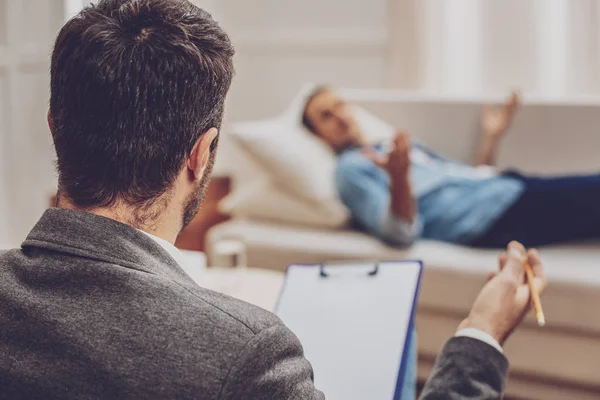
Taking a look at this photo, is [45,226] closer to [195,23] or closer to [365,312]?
[195,23]

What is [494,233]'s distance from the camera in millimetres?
2348

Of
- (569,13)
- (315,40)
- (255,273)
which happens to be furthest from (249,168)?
(255,273)

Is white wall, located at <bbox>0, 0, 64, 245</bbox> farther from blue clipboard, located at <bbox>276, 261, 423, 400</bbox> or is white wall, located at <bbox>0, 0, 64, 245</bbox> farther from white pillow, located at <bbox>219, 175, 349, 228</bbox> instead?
blue clipboard, located at <bbox>276, 261, 423, 400</bbox>

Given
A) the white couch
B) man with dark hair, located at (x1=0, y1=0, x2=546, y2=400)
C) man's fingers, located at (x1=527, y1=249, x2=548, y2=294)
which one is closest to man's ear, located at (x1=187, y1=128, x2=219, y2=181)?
man with dark hair, located at (x1=0, y1=0, x2=546, y2=400)

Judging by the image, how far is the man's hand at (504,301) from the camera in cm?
99

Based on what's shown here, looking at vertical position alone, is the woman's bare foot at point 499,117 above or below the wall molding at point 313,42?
below

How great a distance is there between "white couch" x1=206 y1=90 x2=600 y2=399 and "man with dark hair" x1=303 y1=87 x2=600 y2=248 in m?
0.06

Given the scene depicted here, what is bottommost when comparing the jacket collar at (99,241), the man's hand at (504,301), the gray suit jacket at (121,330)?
the man's hand at (504,301)

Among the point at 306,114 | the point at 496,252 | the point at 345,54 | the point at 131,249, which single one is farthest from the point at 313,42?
the point at 131,249

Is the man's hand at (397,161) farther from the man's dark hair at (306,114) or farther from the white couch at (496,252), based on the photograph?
the man's dark hair at (306,114)

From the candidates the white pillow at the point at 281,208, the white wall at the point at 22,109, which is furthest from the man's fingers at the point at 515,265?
the white wall at the point at 22,109

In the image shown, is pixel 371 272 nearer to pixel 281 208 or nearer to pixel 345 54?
pixel 281 208

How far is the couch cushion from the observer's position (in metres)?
2.00

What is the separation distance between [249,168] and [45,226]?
3275mm
